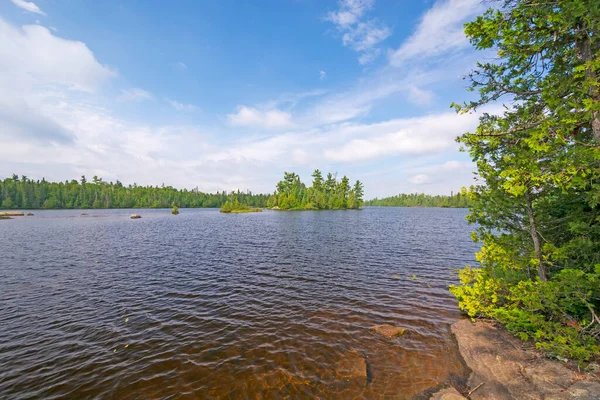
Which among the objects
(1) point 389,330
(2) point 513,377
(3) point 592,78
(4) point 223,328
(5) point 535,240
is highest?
(3) point 592,78

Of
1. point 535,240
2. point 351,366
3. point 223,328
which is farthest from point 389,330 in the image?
point 223,328

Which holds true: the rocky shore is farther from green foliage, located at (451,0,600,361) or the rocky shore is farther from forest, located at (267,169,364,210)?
forest, located at (267,169,364,210)

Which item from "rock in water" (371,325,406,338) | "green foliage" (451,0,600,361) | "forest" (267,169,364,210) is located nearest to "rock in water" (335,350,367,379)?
"rock in water" (371,325,406,338)

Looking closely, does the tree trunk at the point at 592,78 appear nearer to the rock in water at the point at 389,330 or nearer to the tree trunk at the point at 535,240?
the tree trunk at the point at 535,240

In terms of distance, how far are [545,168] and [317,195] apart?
127090 millimetres

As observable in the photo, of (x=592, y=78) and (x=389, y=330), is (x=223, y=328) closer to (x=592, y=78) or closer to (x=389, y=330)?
(x=389, y=330)

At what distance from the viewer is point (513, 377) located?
7.66 meters

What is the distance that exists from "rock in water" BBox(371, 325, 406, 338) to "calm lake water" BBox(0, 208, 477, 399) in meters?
0.33

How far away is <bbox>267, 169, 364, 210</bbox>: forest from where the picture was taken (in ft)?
442

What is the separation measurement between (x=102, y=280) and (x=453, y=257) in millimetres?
31773

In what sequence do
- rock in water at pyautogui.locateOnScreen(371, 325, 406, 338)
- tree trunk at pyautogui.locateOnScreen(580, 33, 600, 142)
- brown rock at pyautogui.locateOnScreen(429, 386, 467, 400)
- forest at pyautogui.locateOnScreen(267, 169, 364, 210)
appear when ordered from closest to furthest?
tree trunk at pyautogui.locateOnScreen(580, 33, 600, 142)
brown rock at pyautogui.locateOnScreen(429, 386, 467, 400)
rock in water at pyautogui.locateOnScreen(371, 325, 406, 338)
forest at pyautogui.locateOnScreen(267, 169, 364, 210)

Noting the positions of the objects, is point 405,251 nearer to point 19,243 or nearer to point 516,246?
point 516,246

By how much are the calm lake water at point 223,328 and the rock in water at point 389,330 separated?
0.33 meters

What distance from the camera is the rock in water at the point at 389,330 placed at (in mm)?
10893
